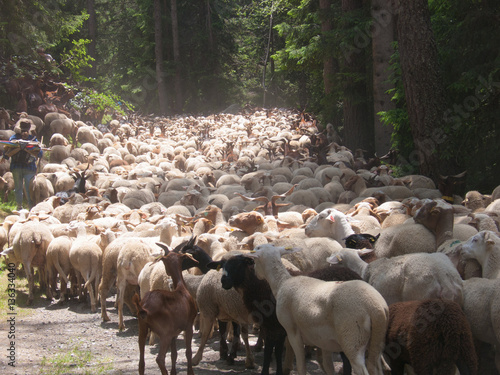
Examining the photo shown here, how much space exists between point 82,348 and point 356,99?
1353cm

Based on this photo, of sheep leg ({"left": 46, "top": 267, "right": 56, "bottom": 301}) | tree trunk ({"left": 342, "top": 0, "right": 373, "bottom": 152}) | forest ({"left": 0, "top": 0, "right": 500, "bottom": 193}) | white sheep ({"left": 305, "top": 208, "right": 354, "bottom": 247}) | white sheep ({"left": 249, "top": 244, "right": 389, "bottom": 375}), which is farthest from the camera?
tree trunk ({"left": 342, "top": 0, "right": 373, "bottom": 152})

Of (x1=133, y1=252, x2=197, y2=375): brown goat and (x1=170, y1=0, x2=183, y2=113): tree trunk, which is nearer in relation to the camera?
(x1=133, y1=252, x2=197, y2=375): brown goat

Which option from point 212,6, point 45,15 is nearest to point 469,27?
point 45,15

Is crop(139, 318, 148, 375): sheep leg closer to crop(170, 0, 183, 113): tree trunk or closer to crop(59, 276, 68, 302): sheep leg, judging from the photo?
crop(59, 276, 68, 302): sheep leg

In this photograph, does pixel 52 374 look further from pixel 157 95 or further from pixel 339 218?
pixel 157 95

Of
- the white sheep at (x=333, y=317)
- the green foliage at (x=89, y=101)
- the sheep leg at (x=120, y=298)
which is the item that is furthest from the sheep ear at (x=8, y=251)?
the green foliage at (x=89, y=101)

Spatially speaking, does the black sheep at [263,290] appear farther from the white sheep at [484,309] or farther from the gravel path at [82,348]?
the white sheep at [484,309]

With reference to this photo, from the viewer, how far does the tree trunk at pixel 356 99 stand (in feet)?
60.2

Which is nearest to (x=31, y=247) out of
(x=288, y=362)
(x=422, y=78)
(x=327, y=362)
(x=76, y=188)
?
(x=76, y=188)

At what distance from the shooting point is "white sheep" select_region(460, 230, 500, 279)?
6222 mm

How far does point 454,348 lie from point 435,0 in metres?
11.0

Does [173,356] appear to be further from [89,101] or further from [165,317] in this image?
[89,101]

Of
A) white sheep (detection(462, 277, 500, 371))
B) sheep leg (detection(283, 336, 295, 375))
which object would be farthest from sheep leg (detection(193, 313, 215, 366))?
white sheep (detection(462, 277, 500, 371))

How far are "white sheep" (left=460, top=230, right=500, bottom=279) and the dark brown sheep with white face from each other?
143 centimetres
